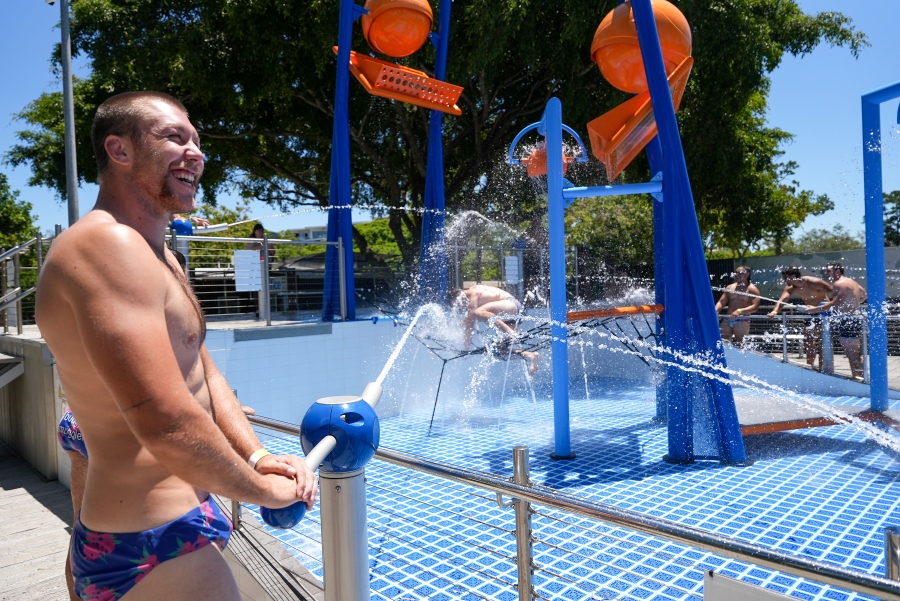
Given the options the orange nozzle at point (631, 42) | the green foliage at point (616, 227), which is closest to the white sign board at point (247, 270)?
the orange nozzle at point (631, 42)

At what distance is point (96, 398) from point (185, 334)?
210 millimetres

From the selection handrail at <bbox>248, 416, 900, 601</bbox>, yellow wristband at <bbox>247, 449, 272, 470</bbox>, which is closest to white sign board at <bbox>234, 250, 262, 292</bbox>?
handrail at <bbox>248, 416, 900, 601</bbox>

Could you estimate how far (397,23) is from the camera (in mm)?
7883

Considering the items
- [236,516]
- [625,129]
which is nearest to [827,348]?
[625,129]

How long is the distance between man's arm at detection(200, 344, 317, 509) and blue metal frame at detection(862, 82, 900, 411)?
255 inches

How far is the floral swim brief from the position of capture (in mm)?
1305

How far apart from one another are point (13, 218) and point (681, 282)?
2772cm

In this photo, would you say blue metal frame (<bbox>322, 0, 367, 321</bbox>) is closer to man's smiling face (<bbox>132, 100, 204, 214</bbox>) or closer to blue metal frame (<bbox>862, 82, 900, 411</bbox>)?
blue metal frame (<bbox>862, 82, 900, 411</bbox>)

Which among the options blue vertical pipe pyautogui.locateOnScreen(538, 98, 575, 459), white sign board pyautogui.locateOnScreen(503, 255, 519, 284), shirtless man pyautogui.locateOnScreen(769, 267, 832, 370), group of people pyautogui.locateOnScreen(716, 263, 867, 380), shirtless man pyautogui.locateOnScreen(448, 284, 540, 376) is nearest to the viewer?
blue vertical pipe pyautogui.locateOnScreen(538, 98, 575, 459)

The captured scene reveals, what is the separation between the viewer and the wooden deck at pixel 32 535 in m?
3.80

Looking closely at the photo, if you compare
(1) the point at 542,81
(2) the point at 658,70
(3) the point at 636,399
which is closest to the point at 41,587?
(2) the point at 658,70

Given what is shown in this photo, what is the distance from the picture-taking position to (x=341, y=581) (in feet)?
5.26

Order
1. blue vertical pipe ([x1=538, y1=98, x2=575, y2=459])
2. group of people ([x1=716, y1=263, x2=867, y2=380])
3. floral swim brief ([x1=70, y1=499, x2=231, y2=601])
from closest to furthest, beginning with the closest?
floral swim brief ([x1=70, y1=499, x2=231, y2=601]), blue vertical pipe ([x1=538, y1=98, x2=575, y2=459]), group of people ([x1=716, y1=263, x2=867, y2=380])

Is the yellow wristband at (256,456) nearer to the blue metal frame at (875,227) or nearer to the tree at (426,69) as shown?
the blue metal frame at (875,227)
